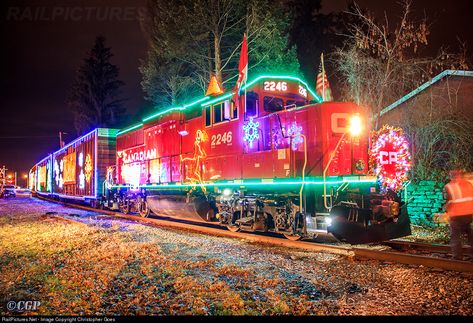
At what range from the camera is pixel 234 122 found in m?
10.5

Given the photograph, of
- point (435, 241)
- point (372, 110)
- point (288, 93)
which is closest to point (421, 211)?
point (435, 241)

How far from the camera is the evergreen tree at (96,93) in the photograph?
51875 millimetres

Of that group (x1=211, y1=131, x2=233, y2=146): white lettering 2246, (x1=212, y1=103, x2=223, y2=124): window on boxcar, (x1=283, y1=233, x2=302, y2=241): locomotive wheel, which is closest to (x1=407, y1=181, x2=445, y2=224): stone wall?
(x1=283, y1=233, x2=302, y2=241): locomotive wheel

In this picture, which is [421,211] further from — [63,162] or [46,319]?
[63,162]

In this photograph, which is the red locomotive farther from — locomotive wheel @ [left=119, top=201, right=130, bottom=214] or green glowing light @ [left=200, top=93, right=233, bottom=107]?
locomotive wheel @ [left=119, top=201, right=130, bottom=214]

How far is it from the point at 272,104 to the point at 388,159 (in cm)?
307

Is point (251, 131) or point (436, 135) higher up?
point (436, 135)

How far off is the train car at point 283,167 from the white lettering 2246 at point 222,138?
1.1 inches

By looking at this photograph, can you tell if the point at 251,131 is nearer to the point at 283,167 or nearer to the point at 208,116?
the point at 283,167


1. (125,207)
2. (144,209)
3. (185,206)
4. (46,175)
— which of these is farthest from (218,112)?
(46,175)

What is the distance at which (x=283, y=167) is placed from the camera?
364 inches

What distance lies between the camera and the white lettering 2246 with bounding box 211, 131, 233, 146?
425 inches

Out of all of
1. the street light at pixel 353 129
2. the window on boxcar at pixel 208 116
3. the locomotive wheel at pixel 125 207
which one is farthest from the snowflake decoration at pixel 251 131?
the locomotive wheel at pixel 125 207

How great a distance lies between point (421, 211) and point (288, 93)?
21.6ft
